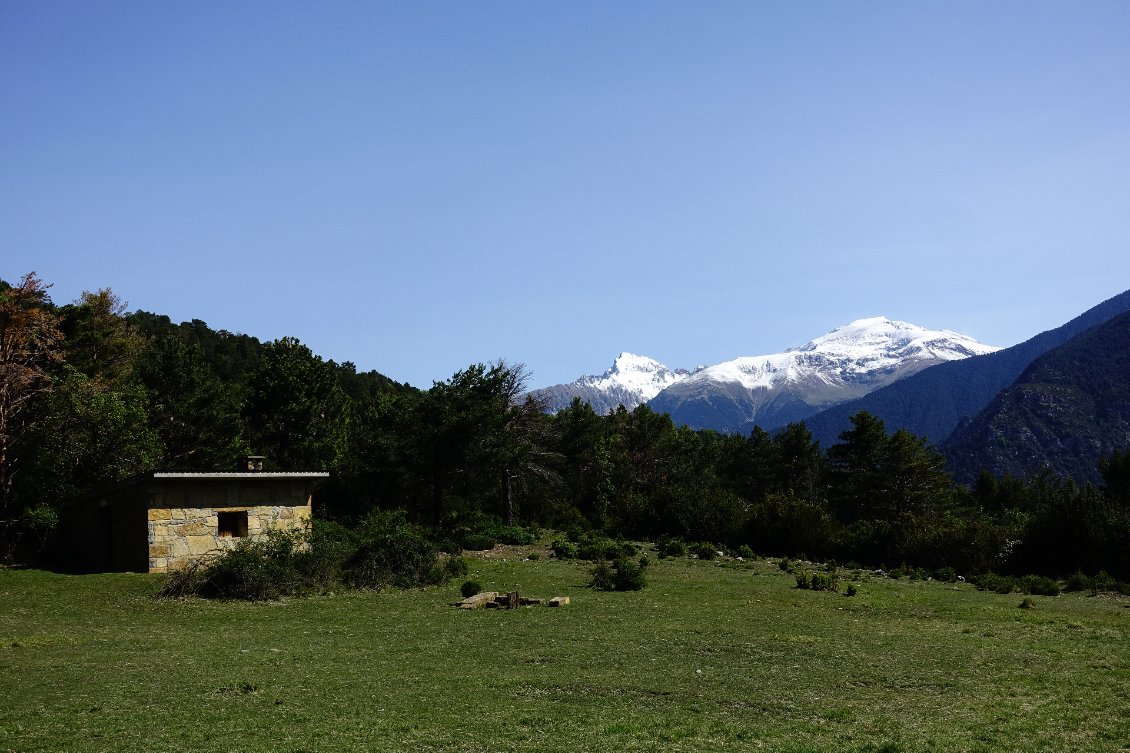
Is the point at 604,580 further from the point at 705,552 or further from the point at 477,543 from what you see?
the point at 705,552

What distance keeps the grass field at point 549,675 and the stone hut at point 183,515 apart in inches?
73.7

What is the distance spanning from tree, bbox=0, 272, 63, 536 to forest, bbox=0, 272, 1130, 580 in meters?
0.08

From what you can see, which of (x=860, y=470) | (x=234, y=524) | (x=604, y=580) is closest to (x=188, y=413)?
(x=234, y=524)

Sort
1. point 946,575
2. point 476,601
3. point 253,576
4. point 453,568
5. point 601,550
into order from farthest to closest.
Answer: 1. point 601,550
2. point 946,575
3. point 453,568
4. point 253,576
5. point 476,601

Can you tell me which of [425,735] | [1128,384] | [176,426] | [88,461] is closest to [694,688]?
[425,735]

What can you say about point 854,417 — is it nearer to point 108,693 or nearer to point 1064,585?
point 1064,585

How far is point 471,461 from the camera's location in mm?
43844

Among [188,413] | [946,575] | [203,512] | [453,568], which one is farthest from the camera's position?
[188,413]

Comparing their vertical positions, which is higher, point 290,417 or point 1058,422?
point 290,417

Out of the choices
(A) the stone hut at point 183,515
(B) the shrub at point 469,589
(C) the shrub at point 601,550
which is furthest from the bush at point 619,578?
(A) the stone hut at point 183,515

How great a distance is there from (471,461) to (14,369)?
66.9 ft

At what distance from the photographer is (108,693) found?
1153 cm

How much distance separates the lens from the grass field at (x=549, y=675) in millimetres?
9539

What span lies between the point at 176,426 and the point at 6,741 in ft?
140
